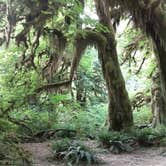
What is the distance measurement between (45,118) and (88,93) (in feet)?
18.9

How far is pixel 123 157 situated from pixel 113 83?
3326 mm

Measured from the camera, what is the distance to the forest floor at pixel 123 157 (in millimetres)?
8078

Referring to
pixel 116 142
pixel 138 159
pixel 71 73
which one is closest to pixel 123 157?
pixel 138 159

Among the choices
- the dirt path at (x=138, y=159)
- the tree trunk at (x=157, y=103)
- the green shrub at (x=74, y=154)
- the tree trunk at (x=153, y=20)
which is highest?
the tree trunk at (x=153, y=20)

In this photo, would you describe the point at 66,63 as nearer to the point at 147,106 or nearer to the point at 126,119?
the point at 126,119

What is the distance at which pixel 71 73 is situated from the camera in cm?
1114

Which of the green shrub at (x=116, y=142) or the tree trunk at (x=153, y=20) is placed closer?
the green shrub at (x=116, y=142)

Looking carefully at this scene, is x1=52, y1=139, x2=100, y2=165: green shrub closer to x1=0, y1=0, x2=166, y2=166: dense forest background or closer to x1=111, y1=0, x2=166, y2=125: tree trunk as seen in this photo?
x1=0, y1=0, x2=166, y2=166: dense forest background

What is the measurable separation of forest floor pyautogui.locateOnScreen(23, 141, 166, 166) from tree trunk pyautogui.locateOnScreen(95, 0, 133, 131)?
1.68m

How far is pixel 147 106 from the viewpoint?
51.4 feet

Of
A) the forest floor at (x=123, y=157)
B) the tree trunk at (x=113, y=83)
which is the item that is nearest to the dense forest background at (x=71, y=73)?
the tree trunk at (x=113, y=83)

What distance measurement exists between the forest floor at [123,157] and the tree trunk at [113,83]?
1.68 m

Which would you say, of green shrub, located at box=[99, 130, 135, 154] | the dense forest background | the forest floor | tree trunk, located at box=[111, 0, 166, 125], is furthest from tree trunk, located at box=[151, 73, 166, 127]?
the forest floor

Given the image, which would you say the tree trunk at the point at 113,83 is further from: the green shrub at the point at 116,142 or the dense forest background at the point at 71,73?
the green shrub at the point at 116,142
